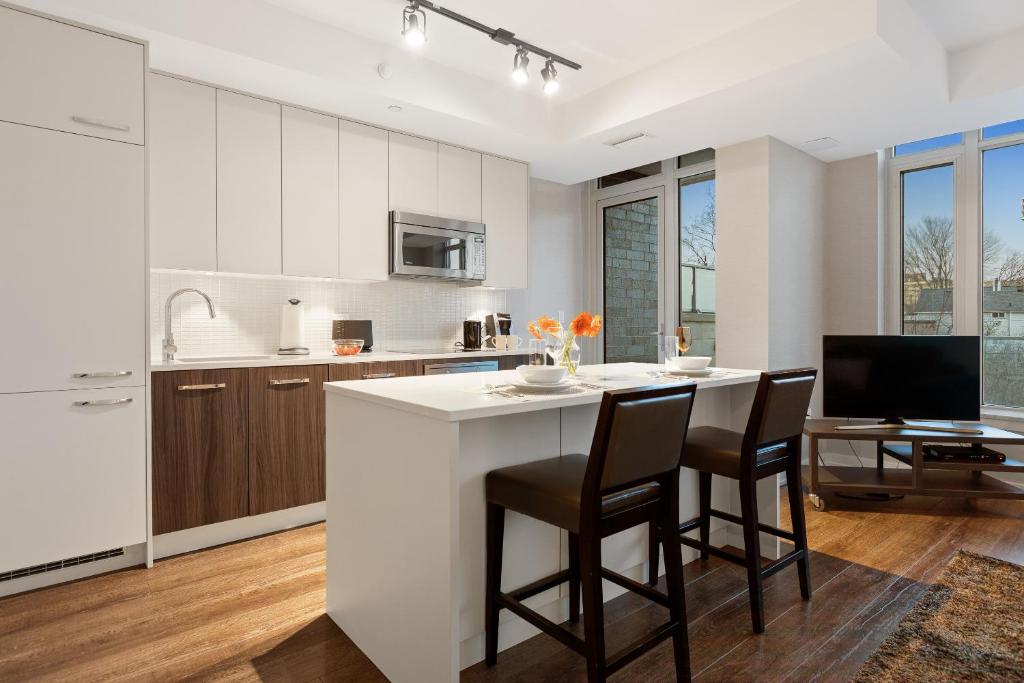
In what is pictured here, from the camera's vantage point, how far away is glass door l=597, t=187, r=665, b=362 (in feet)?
17.0

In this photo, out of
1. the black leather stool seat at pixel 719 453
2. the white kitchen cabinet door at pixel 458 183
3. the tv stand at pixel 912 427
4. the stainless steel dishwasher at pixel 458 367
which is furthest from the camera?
the white kitchen cabinet door at pixel 458 183

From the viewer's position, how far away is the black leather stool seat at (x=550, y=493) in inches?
62.9

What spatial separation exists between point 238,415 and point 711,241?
378 centimetres

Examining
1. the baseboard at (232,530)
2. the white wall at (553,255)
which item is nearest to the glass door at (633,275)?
the white wall at (553,255)

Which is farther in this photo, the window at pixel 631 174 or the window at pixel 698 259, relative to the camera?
the window at pixel 631 174

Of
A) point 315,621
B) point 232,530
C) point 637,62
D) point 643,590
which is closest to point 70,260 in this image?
point 232,530

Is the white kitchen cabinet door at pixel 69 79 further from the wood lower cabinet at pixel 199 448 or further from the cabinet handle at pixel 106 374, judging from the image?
the wood lower cabinet at pixel 199 448

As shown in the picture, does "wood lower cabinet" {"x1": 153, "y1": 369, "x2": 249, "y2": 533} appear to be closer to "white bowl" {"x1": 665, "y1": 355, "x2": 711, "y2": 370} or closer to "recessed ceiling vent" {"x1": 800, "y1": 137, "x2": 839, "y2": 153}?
"white bowl" {"x1": 665, "y1": 355, "x2": 711, "y2": 370}

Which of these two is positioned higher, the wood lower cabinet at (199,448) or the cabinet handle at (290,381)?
the cabinet handle at (290,381)

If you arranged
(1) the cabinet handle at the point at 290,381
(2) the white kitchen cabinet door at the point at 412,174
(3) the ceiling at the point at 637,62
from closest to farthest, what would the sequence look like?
1. (3) the ceiling at the point at 637,62
2. (1) the cabinet handle at the point at 290,381
3. (2) the white kitchen cabinet door at the point at 412,174

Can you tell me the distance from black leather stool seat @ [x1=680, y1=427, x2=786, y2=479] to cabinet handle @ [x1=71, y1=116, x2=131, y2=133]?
9.17 ft

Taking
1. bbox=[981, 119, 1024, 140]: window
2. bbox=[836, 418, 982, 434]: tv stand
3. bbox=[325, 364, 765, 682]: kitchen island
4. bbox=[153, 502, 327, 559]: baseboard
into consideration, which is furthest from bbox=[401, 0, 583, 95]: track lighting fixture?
bbox=[981, 119, 1024, 140]: window

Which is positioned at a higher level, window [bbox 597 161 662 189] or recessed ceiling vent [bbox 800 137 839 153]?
window [bbox 597 161 662 189]

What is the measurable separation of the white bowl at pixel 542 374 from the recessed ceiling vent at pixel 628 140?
2.53 m
